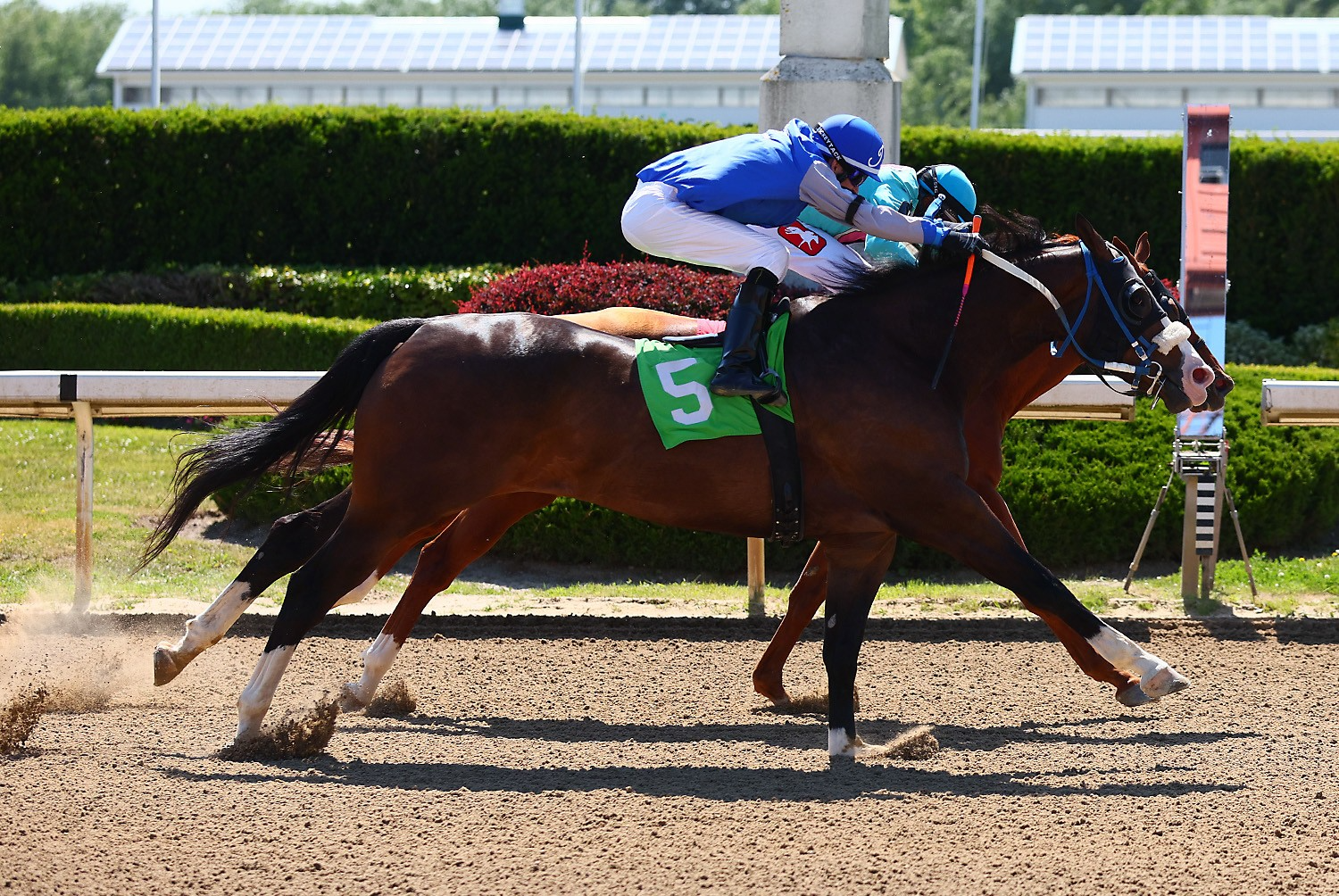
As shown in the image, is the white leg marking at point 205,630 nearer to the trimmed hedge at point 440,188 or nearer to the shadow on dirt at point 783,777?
the shadow on dirt at point 783,777

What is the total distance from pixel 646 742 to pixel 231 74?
30.7 m

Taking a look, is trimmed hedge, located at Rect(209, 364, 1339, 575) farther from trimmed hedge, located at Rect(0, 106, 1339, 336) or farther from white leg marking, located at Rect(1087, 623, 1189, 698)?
trimmed hedge, located at Rect(0, 106, 1339, 336)

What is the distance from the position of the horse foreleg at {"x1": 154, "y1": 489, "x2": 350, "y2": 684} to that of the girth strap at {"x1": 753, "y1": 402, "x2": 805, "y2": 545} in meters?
1.47

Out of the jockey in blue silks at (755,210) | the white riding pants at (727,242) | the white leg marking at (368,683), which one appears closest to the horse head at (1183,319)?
the jockey in blue silks at (755,210)

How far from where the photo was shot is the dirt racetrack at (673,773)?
11.5 feet

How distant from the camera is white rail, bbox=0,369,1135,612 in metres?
6.61

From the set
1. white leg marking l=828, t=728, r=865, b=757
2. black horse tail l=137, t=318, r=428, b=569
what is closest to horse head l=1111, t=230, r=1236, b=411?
white leg marking l=828, t=728, r=865, b=757

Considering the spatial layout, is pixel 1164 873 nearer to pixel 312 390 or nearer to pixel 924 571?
pixel 312 390

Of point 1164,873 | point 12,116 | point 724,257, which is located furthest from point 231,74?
point 1164,873

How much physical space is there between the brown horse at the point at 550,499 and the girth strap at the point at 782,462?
1.72ft

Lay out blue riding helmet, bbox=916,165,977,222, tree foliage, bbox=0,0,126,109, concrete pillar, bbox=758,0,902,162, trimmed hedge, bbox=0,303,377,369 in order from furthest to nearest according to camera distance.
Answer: tree foliage, bbox=0,0,126,109, trimmed hedge, bbox=0,303,377,369, concrete pillar, bbox=758,0,902,162, blue riding helmet, bbox=916,165,977,222

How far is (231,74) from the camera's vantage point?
32.6 meters

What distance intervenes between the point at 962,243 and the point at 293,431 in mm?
2323

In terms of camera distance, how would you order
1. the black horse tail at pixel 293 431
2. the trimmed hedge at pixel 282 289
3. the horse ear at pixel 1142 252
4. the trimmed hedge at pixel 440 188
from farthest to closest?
the trimmed hedge at pixel 440 188 < the trimmed hedge at pixel 282 289 < the horse ear at pixel 1142 252 < the black horse tail at pixel 293 431
